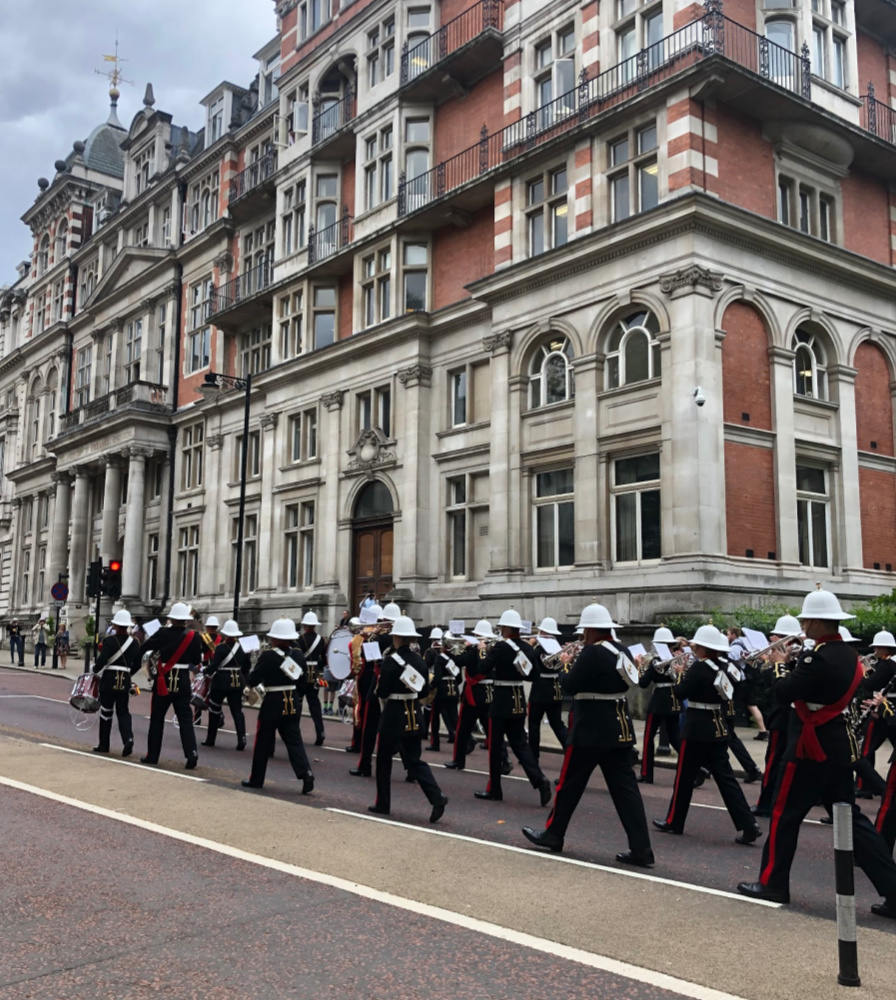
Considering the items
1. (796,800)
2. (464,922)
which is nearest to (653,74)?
(796,800)

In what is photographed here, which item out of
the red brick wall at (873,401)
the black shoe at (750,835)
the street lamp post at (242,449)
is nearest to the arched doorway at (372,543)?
the street lamp post at (242,449)

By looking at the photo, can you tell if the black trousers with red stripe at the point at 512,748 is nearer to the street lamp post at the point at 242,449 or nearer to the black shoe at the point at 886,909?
the black shoe at the point at 886,909

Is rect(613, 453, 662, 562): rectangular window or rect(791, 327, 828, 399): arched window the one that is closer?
rect(613, 453, 662, 562): rectangular window

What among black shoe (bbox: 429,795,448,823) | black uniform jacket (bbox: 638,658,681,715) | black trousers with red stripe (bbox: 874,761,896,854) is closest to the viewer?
black trousers with red stripe (bbox: 874,761,896,854)

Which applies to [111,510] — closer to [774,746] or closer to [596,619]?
[596,619]

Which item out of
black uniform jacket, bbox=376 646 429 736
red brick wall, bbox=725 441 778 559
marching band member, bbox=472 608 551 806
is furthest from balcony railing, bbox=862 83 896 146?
black uniform jacket, bbox=376 646 429 736

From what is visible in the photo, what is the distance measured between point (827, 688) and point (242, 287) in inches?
1373

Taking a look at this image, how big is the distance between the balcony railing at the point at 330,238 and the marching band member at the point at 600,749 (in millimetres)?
26096

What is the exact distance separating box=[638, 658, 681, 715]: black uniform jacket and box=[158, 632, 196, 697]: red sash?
20.2ft

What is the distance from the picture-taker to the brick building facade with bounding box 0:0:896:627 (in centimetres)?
2217

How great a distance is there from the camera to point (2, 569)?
5759 centimetres

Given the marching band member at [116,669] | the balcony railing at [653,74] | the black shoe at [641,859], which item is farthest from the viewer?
the balcony railing at [653,74]

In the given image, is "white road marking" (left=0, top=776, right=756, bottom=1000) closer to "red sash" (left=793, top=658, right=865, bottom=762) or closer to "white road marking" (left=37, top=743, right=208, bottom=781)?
"red sash" (left=793, top=658, right=865, bottom=762)

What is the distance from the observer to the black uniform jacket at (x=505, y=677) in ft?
38.4
